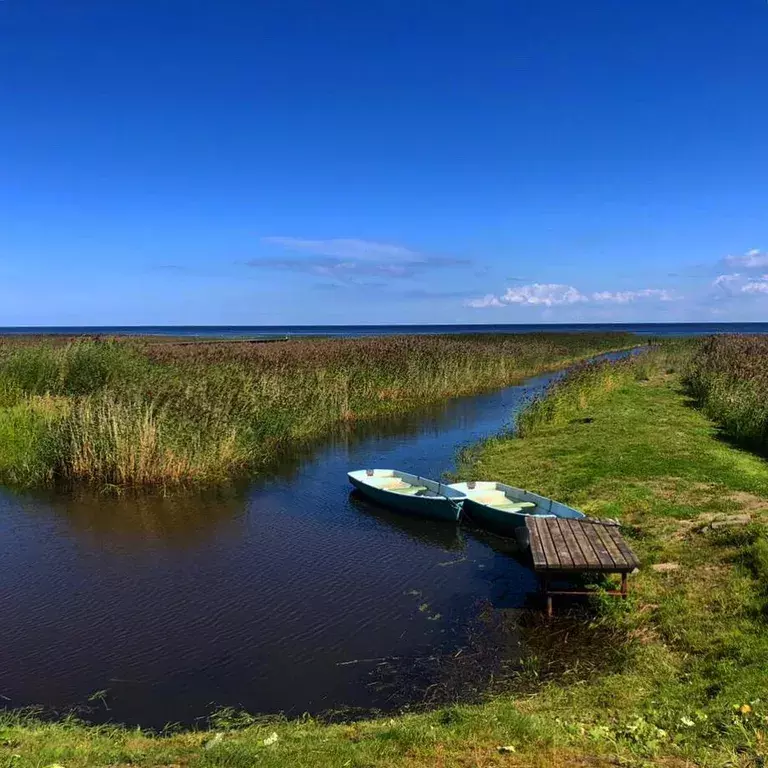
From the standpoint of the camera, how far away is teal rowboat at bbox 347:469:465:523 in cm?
1322

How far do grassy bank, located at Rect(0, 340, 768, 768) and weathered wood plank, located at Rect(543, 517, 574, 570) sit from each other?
0.77m

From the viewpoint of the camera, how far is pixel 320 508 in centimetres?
1489

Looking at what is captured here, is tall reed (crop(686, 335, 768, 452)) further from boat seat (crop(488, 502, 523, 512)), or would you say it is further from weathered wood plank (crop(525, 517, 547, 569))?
weathered wood plank (crop(525, 517, 547, 569))

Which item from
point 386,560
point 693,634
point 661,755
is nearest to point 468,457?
point 386,560

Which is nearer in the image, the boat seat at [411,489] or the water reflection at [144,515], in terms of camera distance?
the water reflection at [144,515]

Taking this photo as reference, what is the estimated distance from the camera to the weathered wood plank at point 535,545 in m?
8.70

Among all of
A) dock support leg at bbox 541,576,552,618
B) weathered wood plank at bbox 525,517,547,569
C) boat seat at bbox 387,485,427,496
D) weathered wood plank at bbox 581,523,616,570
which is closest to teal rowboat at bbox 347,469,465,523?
boat seat at bbox 387,485,427,496

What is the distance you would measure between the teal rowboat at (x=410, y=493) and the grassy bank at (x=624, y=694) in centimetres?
244

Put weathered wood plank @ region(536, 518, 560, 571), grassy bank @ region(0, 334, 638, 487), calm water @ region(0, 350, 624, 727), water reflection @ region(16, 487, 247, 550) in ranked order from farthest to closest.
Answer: grassy bank @ region(0, 334, 638, 487)
water reflection @ region(16, 487, 247, 550)
weathered wood plank @ region(536, 518, 560, 571)
calm water @ region(0, 350, 624, 727)

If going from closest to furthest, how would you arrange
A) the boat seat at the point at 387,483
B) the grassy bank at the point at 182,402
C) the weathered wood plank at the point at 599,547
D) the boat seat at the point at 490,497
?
1. the weathered wood plank at the point at 599,547
2. the boat seat at the point at 490,497
3. the boat seat at the point at 387,483
4. the grassy bank at the point at 182,402

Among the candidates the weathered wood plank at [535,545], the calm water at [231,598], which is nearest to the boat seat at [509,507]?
the calm water at [231,598]

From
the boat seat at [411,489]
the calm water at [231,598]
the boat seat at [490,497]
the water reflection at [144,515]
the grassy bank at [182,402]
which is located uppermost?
the grassy bank at [182,402]

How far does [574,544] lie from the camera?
31.0 ft

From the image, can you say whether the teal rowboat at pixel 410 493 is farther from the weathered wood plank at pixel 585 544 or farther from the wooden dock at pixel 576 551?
the weathered wood plank at pixel 585 544
